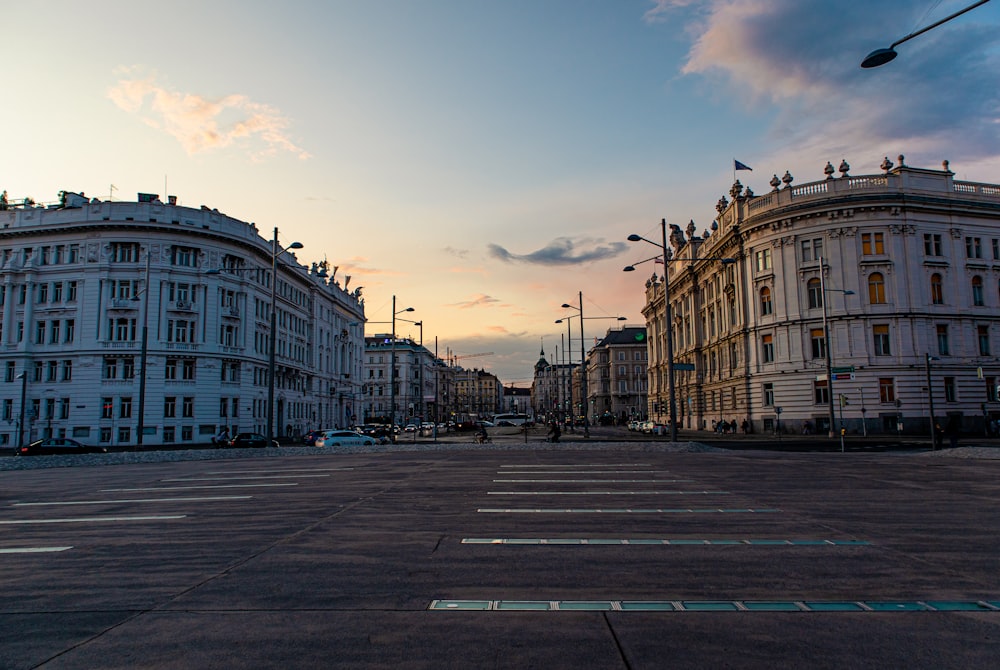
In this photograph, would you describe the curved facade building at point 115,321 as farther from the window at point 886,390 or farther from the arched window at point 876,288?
the window at point 886,390

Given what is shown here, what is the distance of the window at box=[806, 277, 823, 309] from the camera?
170 ft

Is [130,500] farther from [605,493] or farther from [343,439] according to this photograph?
[343,439]

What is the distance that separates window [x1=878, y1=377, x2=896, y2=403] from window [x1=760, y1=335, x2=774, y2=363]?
8.54m

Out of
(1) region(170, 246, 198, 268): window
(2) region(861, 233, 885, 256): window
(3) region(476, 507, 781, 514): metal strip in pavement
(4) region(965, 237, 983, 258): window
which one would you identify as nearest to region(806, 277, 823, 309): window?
(2) region(861, 233, 885, 256): window

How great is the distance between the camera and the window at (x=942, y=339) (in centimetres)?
5050

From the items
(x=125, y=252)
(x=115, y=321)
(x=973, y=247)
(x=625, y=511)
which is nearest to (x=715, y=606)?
(x=625, y=511)

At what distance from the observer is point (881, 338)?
50.3 metres

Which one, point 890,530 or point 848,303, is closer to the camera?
point 890,530

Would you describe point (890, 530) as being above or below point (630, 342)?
below

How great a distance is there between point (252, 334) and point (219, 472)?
4390 cm

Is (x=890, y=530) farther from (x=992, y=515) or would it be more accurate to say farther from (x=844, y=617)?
(x=844, y=617)

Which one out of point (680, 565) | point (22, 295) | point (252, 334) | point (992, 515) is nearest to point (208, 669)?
point (680, 565)

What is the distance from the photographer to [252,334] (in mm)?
62250

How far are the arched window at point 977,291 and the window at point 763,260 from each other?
1656 cm
